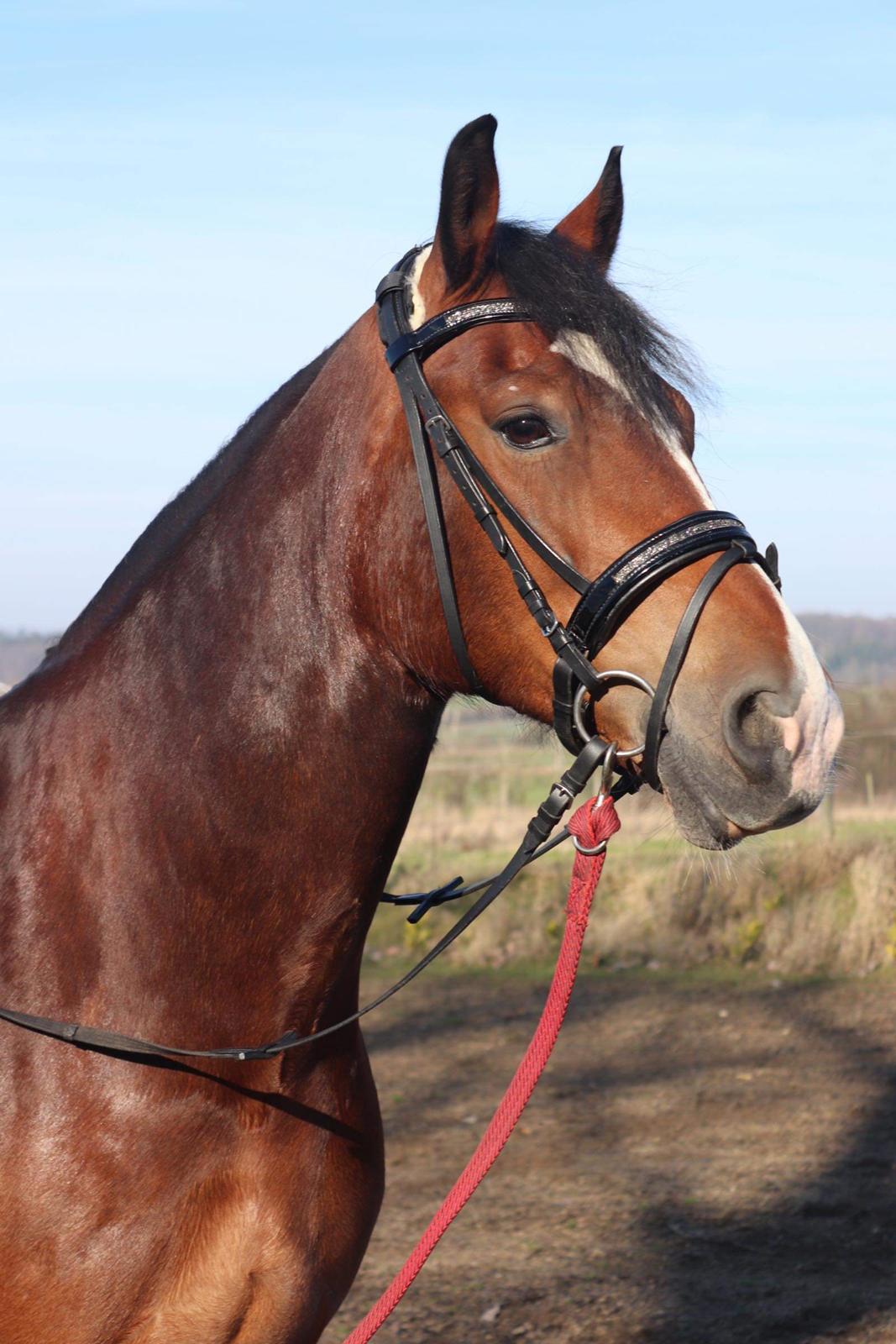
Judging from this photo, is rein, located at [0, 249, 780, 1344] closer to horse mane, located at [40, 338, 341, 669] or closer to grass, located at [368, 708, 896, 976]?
horse mane, located at [40, 338, 341, 669]

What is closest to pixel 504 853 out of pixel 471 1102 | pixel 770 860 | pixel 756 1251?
pixel 770 860

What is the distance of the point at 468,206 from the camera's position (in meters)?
2.36

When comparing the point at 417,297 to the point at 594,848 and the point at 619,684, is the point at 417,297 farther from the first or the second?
the point at 594,848

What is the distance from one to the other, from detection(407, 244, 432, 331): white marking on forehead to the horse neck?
12 cm

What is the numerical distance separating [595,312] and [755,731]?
2.58 ft

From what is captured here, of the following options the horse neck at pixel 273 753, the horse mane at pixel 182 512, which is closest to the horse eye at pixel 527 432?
the horse neck at pixel 273 753

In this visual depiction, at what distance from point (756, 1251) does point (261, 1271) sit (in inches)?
138

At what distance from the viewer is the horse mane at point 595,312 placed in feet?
7.61

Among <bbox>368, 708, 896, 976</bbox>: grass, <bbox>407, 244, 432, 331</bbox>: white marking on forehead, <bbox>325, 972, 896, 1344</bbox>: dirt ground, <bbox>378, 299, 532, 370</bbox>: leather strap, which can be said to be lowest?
<bbox>325, 972, 896, 1344</bbox>: dirt ground

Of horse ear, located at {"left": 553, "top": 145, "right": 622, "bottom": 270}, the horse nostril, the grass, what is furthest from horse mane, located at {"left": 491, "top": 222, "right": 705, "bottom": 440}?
the grass

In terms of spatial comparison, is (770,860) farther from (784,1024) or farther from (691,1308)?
(691,1308)

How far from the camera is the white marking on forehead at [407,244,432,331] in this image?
248 cm

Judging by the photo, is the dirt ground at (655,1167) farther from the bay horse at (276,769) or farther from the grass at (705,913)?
the bay horse at (276,769)

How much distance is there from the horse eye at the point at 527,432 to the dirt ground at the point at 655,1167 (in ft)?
11.7
